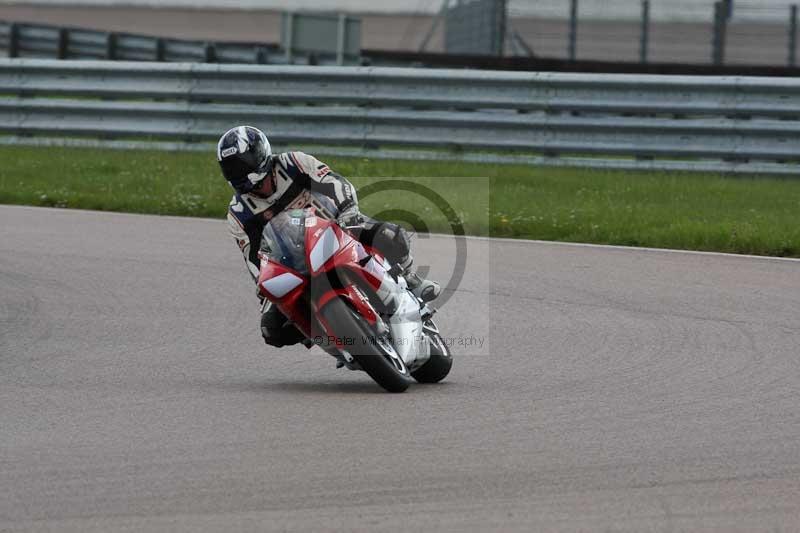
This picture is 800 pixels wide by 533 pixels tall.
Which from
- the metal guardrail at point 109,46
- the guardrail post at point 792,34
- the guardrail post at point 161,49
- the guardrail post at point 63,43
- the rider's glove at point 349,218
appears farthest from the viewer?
the guardrail post at point 63,43

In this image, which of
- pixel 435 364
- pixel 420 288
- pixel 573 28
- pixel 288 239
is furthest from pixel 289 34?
pixel 288 239

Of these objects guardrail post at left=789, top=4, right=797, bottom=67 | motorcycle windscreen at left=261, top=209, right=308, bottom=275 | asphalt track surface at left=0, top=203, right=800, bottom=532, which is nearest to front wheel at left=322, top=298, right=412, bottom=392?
asphalt track surface at left=0, top=203, right=800, bottom=532

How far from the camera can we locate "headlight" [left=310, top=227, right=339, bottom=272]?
6.87 m

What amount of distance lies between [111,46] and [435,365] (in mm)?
23256

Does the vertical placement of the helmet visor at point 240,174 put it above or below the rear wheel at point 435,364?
above

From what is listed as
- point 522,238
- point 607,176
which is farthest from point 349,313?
point 607,176

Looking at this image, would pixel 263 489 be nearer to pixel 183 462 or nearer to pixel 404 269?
pixel 183 462

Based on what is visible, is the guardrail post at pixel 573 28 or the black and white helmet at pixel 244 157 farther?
the guardrail post at pixel 573 28

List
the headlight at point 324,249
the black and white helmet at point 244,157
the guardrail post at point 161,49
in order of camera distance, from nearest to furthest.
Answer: the headlight at point 324,249 → the black and white helmet at point 244,157 → the guardrail post at point 161,49

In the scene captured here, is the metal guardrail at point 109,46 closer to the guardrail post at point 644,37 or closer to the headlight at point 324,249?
the guardrail post at point 644,37

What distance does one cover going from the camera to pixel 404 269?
7559mm

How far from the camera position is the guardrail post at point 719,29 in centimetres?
1941

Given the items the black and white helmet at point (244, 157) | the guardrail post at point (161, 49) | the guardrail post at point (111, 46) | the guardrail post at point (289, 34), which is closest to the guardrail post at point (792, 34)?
the guardrail post at point (289, 34)

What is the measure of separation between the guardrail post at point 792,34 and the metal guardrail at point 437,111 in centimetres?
493
